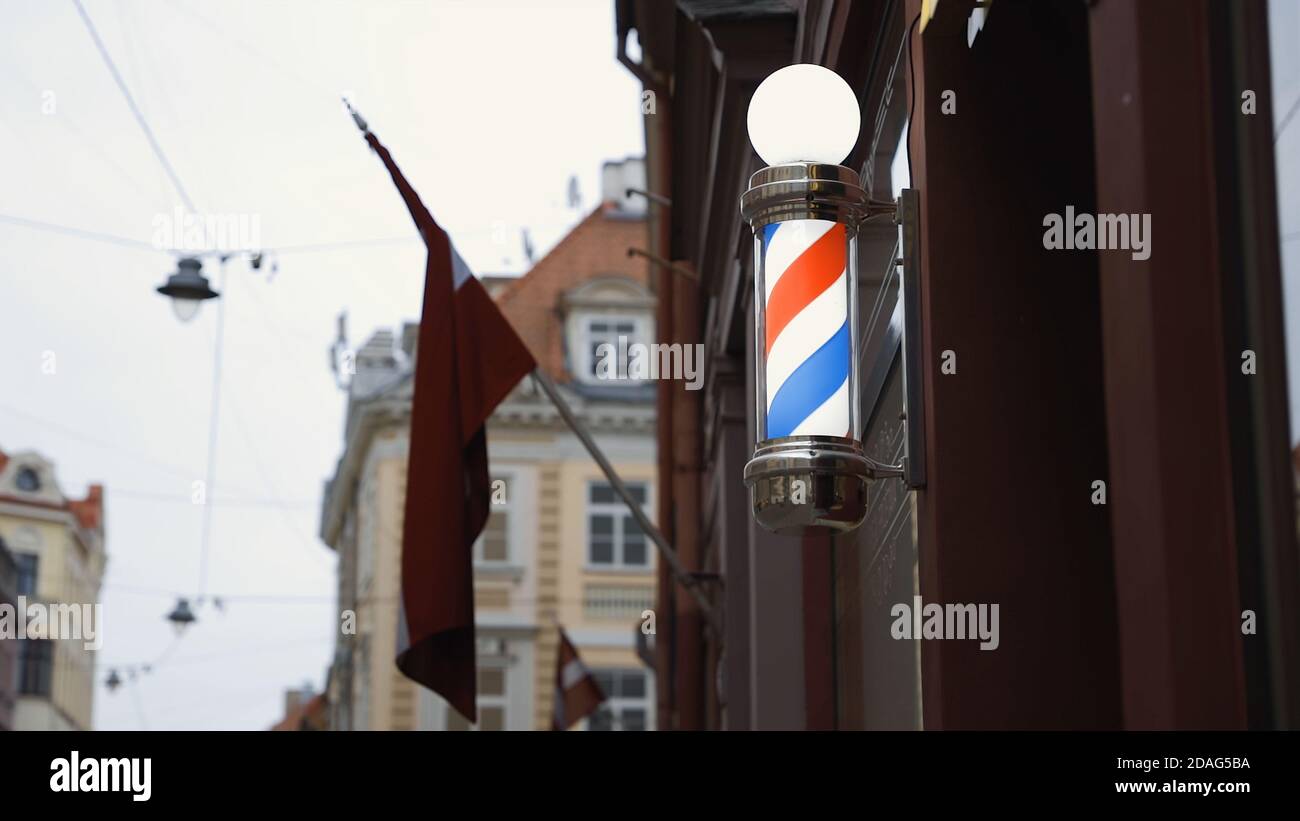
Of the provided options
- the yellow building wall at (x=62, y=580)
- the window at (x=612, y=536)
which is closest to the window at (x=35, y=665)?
the yellow building wall at (x=62, y=580)

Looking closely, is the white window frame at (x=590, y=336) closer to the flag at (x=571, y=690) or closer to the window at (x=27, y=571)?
the flag at (x=571, y=690)

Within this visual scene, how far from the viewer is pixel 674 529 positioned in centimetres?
1400

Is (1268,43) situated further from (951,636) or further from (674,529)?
(674,529)

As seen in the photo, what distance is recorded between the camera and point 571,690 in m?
17.4

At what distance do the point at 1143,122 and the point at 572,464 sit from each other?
31935mm

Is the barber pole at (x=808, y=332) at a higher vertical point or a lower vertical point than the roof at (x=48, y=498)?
lower

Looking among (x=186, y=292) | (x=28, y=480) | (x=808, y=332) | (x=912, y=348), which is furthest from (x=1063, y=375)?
(x=28, y=480)

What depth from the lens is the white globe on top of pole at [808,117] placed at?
3195 mm

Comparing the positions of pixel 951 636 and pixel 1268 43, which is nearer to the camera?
pixel 1268 43

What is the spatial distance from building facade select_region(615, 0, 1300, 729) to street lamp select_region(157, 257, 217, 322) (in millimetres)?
9987

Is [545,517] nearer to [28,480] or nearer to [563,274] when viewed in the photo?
[563,274]

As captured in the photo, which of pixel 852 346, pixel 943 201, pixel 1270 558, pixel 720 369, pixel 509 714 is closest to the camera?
pixel 1270 558

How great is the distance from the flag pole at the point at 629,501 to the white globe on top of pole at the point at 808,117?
204 inches

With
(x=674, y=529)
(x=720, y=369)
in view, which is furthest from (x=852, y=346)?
(x=674, y=529)
